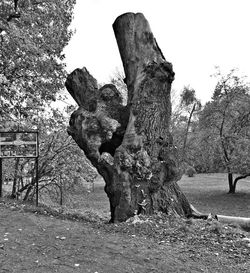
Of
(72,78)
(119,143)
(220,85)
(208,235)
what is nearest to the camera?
(208,235)

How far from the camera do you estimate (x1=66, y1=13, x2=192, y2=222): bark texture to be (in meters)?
5.83

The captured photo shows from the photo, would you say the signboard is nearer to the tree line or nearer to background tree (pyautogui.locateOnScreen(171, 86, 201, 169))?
the tree line

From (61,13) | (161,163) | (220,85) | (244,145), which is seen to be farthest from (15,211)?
(220,85)

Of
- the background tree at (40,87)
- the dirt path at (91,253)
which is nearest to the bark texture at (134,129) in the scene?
the dirt path at (91,253)

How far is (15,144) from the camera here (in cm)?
761

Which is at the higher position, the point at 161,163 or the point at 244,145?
the point at 244,145

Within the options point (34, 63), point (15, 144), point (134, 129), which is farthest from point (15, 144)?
point (134, 129)

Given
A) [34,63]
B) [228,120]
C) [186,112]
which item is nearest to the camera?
[34,63]

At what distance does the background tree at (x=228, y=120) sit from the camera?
1979 cm

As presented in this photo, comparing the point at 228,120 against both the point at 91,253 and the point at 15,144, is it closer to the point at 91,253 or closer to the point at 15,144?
the point at 15,144

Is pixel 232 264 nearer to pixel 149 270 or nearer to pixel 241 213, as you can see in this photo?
pixel 149 270

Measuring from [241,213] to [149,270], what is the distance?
Answer: 43.2ft

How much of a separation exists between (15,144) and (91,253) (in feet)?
14.9

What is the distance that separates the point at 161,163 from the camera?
6074 millimetres
